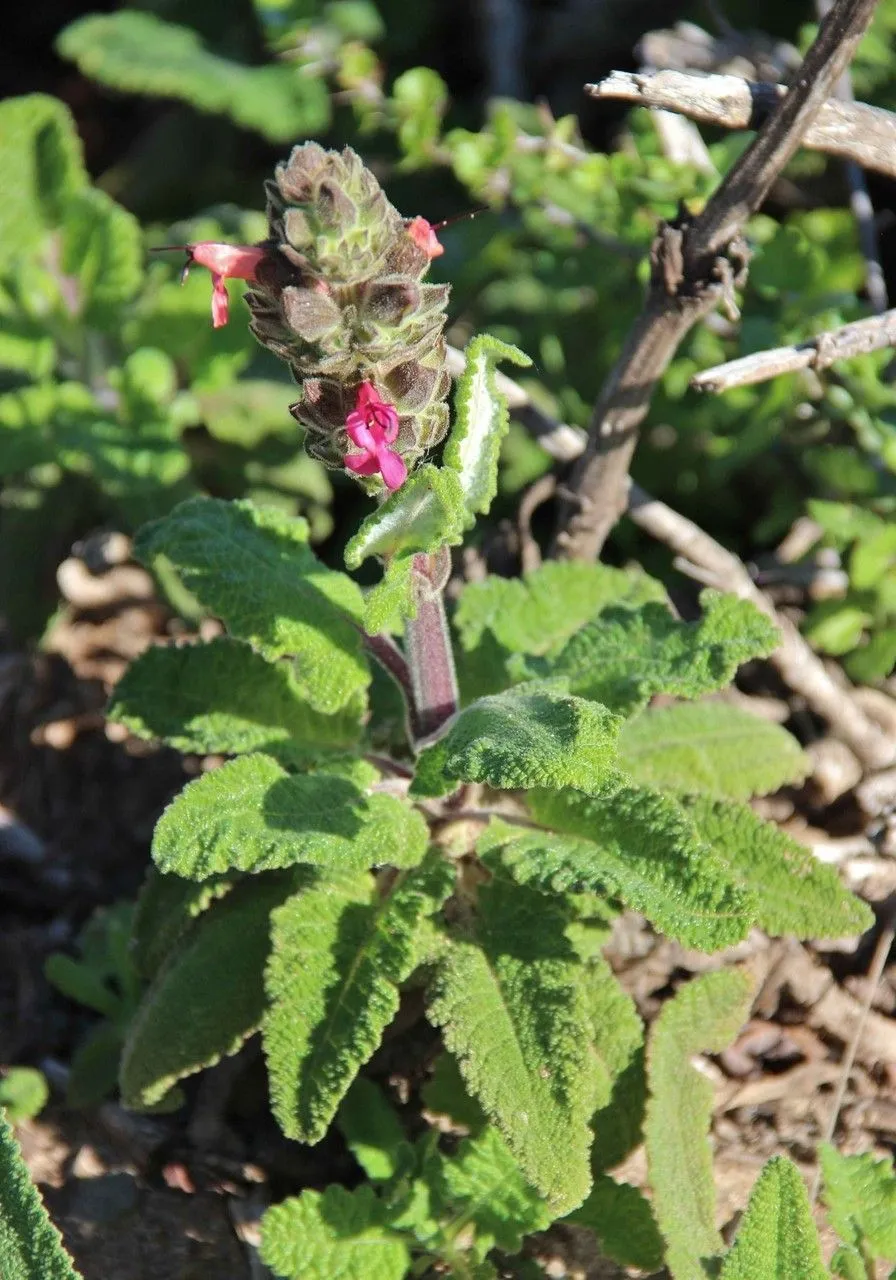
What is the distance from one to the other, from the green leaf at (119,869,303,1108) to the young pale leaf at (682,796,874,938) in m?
0.77

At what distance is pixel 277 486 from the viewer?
3.80m

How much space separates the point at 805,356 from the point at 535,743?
36.9 inches

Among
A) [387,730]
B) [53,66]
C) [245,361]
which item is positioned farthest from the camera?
[53,66]

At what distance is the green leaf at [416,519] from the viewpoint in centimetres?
204

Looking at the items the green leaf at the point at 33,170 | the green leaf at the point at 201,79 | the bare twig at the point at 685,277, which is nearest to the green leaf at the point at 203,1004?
the bare twig at the point at 685,277

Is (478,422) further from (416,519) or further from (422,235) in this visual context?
(422,235)

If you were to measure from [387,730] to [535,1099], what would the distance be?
34.2 inches

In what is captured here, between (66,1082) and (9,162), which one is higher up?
(9,162)

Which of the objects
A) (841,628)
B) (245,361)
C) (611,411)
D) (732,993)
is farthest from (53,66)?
(732,993)

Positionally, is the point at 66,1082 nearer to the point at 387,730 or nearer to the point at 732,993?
the point at 387,730

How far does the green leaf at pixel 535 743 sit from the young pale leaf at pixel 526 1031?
349 millimetres

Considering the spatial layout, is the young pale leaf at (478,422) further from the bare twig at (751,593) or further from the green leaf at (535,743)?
the bare twig at (751,593)

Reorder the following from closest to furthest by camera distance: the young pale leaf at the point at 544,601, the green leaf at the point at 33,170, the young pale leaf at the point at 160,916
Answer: the young pale leaf at the point at 160,916 → the young pale leaf at the point at 544,601 → the green leaf at the point at 33,170

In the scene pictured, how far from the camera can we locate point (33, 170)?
3920mm
